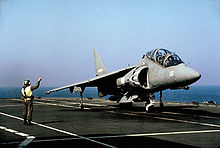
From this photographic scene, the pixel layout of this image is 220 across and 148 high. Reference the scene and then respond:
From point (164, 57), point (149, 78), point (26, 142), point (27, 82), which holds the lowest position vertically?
point (26, 142)

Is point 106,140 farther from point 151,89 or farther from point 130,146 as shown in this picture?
point 151,89

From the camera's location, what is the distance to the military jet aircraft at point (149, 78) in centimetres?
1558

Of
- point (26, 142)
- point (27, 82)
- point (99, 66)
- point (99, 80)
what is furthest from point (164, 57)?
point (99, 66)

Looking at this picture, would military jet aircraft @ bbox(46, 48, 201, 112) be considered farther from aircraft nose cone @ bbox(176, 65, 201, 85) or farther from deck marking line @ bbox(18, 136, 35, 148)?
deck marking line @ bbox(18, 136, 35, 148)

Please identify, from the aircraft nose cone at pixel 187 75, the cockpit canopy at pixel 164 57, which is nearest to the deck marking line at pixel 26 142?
the aircraft nose cone at pixel 187 75

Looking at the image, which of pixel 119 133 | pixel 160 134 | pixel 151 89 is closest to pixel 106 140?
pixel 119 133

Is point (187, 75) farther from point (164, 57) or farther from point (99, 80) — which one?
point (99, 80)

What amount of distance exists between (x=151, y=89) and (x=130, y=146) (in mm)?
10286

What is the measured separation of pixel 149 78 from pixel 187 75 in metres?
3.18

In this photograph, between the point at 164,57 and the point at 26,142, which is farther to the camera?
the point at 164,57

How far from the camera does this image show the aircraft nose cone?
1469 centimetres

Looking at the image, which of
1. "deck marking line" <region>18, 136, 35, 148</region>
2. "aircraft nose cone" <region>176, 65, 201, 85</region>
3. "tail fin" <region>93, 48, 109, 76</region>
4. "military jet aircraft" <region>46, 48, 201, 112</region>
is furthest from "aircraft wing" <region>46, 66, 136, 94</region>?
"deck marking line" <region>18, 136, 35, 148</region>

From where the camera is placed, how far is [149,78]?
1767 cm

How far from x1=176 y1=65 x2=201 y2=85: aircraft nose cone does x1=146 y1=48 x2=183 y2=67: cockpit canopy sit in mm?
928
